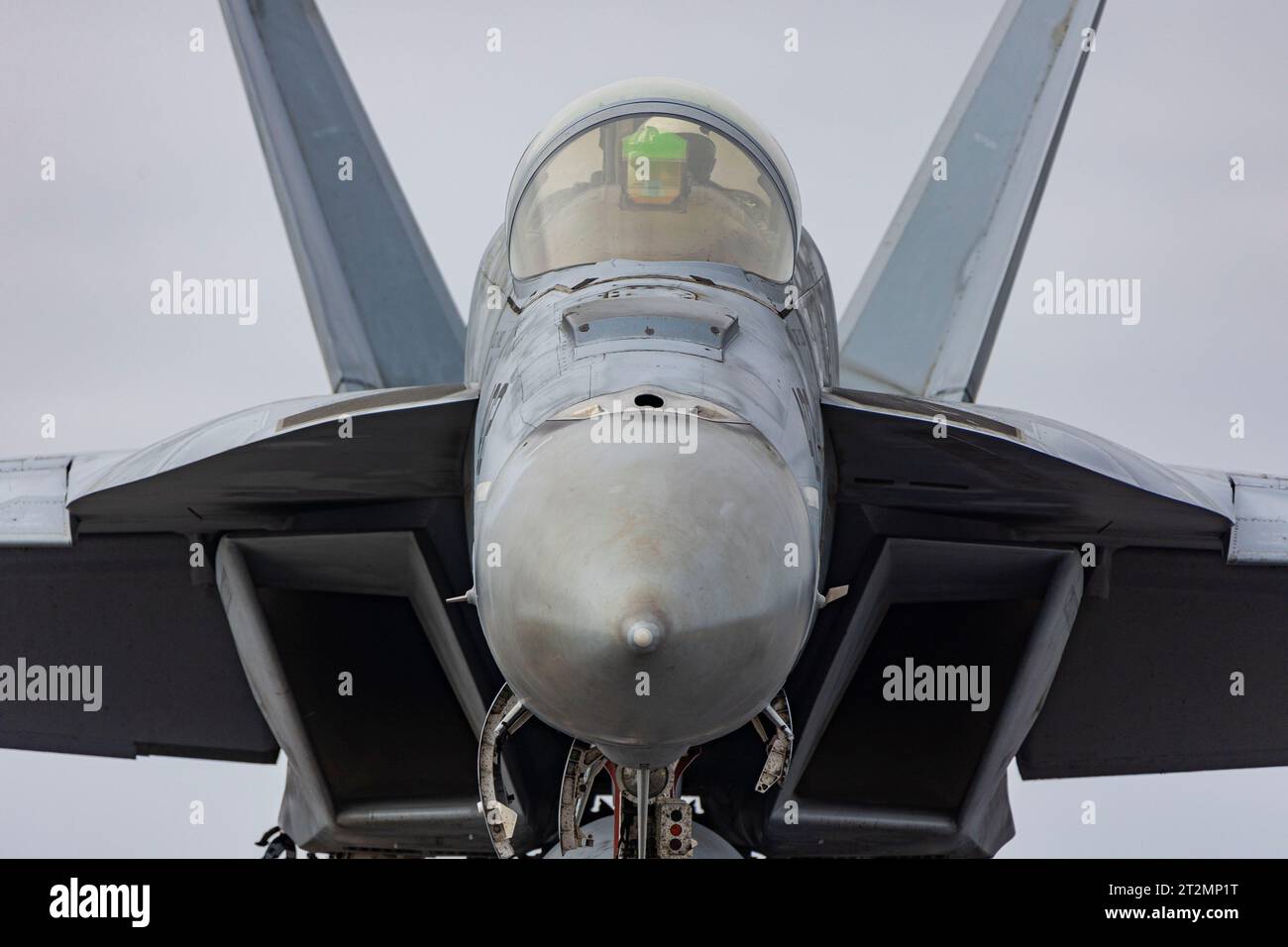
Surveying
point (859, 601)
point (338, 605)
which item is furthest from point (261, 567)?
point (859, 601)

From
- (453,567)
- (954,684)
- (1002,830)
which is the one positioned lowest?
(1002,830)

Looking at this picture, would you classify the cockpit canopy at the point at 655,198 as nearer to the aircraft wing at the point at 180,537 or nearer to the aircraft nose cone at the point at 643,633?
the aircraft wing at the point at 180,537

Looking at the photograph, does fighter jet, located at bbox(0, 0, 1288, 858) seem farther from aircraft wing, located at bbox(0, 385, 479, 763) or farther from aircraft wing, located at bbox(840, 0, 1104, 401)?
aircraft wing, located at bbox(840, 0, 1104, 401)

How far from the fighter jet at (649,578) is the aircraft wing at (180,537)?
0.02 m

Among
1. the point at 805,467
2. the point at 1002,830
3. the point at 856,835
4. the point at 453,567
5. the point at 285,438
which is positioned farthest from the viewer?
the point at 1002,830

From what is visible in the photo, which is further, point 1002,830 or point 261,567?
point 1002,830

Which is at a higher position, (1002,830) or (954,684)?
(954,684)

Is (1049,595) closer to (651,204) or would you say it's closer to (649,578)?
(651,204)

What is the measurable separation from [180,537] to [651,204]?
2476 mm

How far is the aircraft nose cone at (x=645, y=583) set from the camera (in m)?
3.99

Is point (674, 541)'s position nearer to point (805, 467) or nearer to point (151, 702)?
point (805, 467)

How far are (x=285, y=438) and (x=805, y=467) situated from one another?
5.78 feet

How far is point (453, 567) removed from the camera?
6410mm

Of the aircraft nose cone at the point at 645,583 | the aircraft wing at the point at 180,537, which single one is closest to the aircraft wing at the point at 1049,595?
the aircraft wing at the point at 180,537
